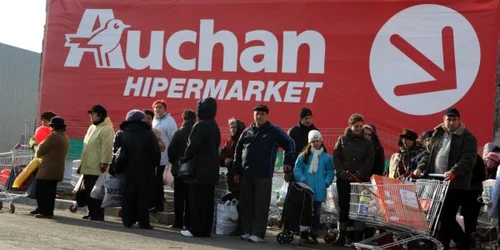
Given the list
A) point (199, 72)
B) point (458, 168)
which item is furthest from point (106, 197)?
point (199, 72)

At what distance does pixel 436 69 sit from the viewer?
16984 millimetres

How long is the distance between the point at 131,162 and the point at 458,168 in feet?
14.8

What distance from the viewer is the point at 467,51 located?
55.1 feet

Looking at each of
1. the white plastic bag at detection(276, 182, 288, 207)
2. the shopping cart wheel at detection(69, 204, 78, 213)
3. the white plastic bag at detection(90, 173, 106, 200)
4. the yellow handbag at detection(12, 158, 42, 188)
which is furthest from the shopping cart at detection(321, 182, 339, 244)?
the yellow handbag at detection(12, 158, 42, 188)

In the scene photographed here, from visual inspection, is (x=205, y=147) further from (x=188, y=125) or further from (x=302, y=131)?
(x=302, y=131)

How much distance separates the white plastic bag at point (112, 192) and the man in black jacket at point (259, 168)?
1916mm

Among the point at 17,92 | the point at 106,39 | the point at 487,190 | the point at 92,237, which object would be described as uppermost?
the point at 106,39

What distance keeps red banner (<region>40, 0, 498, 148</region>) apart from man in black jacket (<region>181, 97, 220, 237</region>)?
5846 mm

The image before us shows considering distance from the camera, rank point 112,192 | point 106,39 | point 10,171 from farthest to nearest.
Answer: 1. point 106,39
2. point 10,171
3. point 112,192

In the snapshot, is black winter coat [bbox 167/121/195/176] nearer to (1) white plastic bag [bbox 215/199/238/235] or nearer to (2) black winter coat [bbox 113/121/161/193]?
(2) black winter coat [bbox 113/121/161/193]

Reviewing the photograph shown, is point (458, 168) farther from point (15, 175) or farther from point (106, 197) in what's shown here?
point (15, 175)

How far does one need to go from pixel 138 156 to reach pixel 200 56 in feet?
20.3

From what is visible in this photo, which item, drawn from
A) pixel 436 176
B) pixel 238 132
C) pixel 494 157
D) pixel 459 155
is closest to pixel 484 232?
pixel 494 157

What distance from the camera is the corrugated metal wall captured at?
28.5 m
